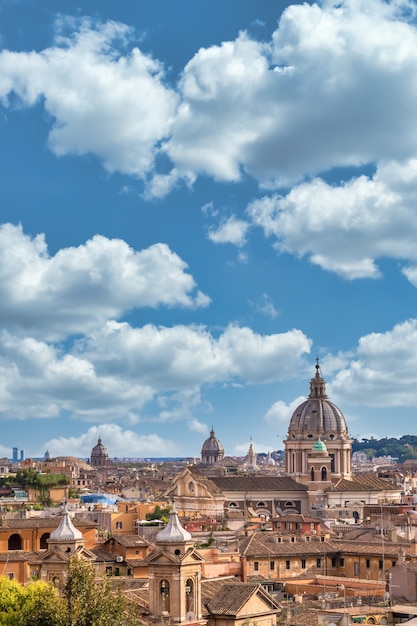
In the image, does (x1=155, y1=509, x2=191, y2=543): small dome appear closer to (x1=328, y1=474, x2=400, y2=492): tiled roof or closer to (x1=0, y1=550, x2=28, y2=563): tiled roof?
(x1=0, y1=550, x2=28, y2=563): tiled roof

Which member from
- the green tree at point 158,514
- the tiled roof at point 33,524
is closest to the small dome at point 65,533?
the tiled roof at point 33,524

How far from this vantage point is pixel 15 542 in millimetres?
52656

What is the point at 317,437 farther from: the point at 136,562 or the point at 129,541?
the point at 136,562

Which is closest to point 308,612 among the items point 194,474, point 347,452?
point 194,474

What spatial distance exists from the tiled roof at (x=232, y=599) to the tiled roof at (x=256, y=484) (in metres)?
62.7

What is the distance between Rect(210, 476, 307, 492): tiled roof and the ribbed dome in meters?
10.5

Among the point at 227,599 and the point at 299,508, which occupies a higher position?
the point at 299,508

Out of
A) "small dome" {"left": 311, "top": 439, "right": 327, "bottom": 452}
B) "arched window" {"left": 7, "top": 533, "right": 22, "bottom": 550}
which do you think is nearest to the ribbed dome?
"small dome" {"left": 311, "top": 439, "right": 327, "bottom": 452}

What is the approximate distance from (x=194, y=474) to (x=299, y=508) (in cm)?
1043

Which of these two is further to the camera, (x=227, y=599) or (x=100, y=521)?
(x=100, y=521)

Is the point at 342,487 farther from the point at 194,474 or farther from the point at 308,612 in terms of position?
the point at 308,612

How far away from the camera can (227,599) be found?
34.0 m

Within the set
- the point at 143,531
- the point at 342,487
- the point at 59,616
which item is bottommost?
the point at 59,616

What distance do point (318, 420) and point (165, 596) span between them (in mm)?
79791
